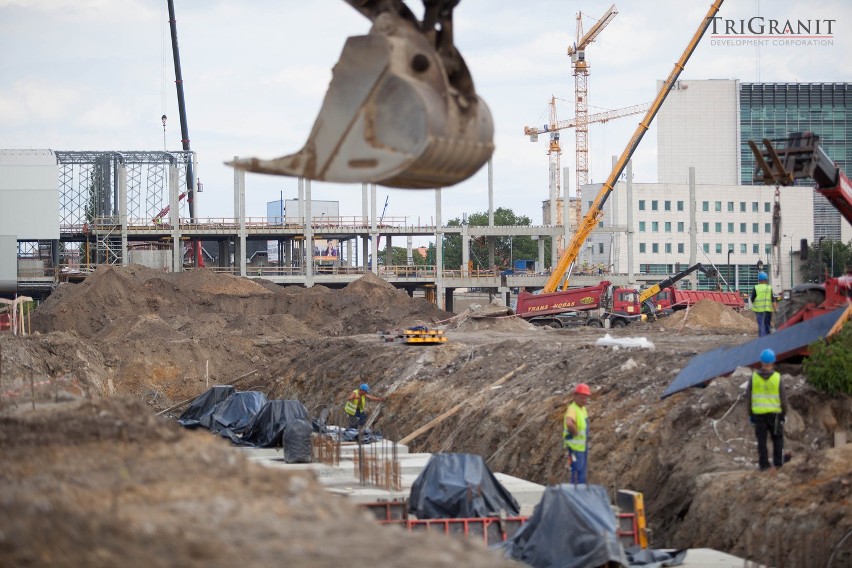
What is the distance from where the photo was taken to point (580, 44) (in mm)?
115125

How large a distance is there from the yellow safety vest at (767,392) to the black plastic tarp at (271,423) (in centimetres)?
1088

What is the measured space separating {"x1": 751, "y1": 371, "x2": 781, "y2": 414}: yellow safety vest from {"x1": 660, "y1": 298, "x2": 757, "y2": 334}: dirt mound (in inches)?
1101

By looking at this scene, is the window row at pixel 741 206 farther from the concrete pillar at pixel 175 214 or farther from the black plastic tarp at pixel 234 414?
the black plastic tarp at pixel 234 414

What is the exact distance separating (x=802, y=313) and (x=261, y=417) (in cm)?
1055

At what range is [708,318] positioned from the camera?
42812mm

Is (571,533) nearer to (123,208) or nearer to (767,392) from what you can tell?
(767,392)

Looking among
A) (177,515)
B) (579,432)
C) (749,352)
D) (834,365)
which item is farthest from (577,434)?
(177,515)

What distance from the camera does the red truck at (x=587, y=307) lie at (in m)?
44.4

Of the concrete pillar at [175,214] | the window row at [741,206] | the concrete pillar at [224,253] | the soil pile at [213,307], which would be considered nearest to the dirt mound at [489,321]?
the soil pile at [213,307]

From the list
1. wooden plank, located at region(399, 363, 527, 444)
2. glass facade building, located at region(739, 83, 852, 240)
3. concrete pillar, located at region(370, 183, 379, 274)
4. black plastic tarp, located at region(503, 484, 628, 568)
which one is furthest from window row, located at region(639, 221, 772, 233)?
black plastic tarp, located at region(503, 484, 628, 568)

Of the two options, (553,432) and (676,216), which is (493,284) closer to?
(676,216)

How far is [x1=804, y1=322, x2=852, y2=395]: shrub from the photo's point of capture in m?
16.0

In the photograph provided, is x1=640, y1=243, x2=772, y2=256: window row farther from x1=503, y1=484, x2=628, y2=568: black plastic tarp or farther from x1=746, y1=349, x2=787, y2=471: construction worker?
x1=503, y1=484, x2=628, y2=568: black plastic tarp

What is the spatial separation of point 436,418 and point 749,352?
8.81 meters
